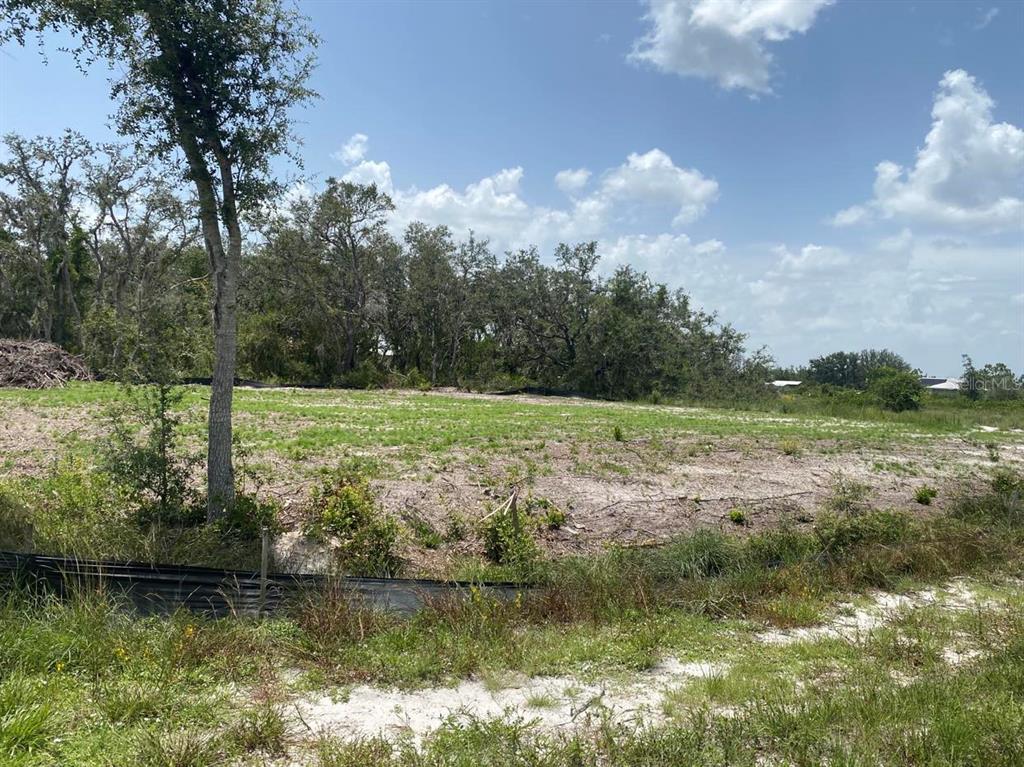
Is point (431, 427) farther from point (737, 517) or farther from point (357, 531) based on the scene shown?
point (357, 531)

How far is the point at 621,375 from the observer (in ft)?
134

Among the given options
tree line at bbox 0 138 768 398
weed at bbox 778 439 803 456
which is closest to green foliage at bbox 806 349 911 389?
tree line at bbox 0 138 768 398

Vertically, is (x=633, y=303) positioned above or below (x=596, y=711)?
above

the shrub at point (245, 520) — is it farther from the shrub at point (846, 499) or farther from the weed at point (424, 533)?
the shrub at point (846, 499)

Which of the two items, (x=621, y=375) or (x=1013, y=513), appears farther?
(x=621, y=375)

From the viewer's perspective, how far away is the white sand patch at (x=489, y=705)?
3.92m

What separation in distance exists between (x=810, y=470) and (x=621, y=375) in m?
27.1

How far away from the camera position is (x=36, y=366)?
2578 centimetres

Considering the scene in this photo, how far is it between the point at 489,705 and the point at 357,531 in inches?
152

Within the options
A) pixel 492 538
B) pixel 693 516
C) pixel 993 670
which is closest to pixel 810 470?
pixel 693 516

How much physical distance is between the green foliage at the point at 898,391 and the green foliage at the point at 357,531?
34.3 meters

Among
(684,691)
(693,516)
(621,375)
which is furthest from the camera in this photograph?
(621,375)

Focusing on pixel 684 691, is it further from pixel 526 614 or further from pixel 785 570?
pixel 785 570

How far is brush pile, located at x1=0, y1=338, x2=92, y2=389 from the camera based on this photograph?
24.8 m
